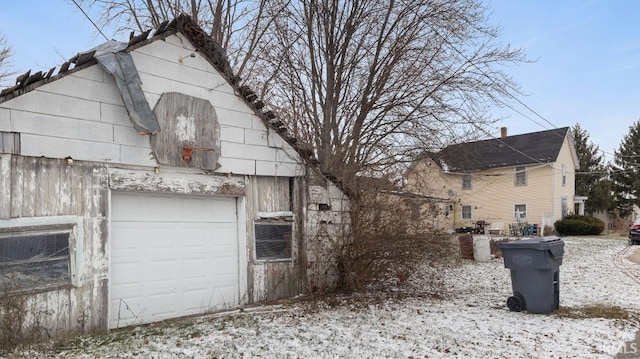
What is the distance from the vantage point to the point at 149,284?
24.2 feet

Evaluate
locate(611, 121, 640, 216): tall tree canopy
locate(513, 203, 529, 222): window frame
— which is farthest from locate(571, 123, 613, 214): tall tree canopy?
locate(513, 203, 529, 222): window frame

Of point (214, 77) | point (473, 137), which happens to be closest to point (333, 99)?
point (473, 137)

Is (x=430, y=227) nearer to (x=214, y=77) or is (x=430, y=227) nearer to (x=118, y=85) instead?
(x=214, y=77)

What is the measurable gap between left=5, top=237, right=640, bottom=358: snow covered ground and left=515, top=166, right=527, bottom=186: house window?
985 inches

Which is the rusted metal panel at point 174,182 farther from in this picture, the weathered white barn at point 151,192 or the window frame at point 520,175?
the window frame at point 520,175

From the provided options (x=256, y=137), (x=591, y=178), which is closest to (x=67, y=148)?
(x=256, y=137)

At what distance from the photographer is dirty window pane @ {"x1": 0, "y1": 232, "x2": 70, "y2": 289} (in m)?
5.86

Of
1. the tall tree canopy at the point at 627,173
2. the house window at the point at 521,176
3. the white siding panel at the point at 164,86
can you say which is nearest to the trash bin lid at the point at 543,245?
the white siding panel at the point at 164,86

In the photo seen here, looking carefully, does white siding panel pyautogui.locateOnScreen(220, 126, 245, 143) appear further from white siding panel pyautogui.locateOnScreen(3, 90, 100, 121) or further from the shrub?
the shrub

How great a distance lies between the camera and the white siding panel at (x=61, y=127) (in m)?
6.05

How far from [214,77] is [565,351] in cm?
652

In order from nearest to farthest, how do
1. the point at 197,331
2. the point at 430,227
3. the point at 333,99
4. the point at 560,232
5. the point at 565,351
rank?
the point at 565,351 < the point at 197,331 < the point at 430,227 < the point at 333,99 < the point at 560,232

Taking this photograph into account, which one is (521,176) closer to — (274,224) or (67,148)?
(274,224)

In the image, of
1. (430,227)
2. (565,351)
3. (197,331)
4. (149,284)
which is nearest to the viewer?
(565,351)
